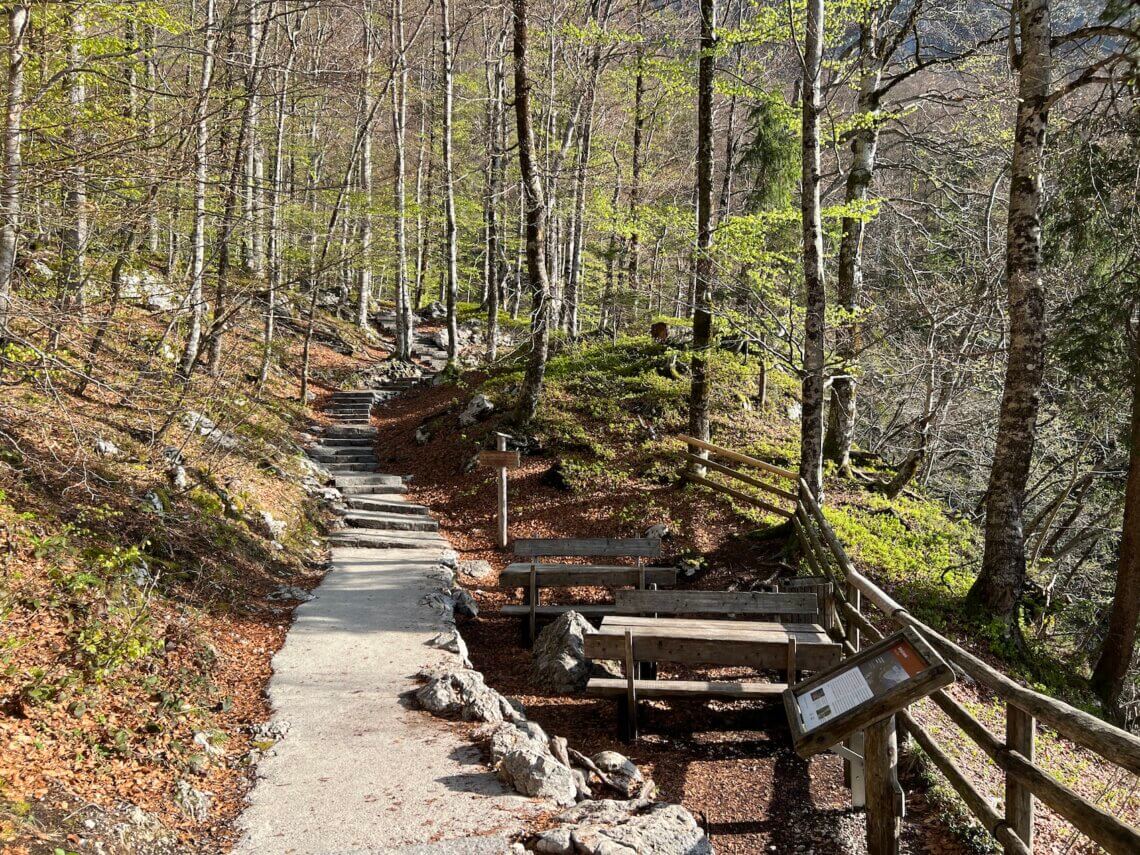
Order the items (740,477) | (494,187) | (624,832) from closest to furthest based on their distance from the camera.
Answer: (624,832), (740,477), (494,187)

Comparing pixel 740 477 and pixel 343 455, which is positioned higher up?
pixel 740 477

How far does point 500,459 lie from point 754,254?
4.97 meters

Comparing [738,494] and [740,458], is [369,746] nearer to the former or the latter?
[740,458]

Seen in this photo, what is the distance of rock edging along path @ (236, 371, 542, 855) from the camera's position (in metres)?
4.01

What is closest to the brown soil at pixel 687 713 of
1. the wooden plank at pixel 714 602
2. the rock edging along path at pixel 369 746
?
the wooden plank at pixel 714 602

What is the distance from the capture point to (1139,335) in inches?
294

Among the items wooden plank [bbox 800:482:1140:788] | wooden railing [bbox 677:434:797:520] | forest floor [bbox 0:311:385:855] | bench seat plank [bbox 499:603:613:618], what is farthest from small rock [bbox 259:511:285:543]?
wooden plank [bbox 800:482:1140:788]

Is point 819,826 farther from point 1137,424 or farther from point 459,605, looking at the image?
point 1137,424

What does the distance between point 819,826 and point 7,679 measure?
5.22 m

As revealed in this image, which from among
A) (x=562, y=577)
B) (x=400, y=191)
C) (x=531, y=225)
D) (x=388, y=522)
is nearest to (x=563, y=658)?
(x=562, y=577)

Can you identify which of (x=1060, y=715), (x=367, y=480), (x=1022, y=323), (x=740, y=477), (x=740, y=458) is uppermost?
(x=1022, y=323)

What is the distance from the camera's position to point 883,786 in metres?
3.85

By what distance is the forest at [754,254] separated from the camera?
17.5ft

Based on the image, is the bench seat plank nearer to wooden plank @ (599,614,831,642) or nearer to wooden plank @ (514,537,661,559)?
wooden plank @ (514,537,661,559)
